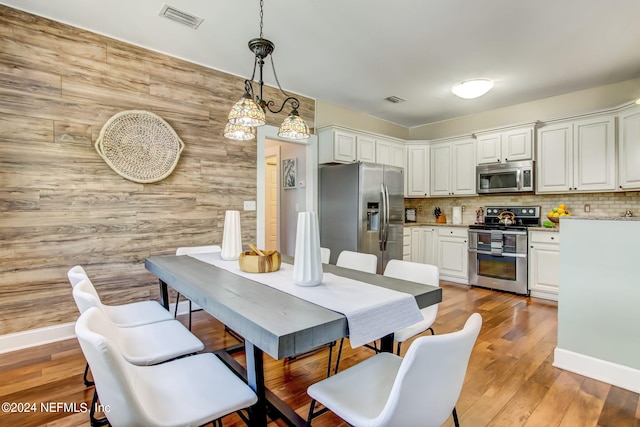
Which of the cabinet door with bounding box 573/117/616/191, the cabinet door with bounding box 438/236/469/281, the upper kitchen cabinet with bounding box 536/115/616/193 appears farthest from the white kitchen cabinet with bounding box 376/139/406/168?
the cabinet door with bounding box 573/117/616/191

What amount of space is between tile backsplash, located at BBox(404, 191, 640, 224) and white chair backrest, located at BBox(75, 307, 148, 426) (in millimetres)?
4877

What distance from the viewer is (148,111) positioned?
3.18 m

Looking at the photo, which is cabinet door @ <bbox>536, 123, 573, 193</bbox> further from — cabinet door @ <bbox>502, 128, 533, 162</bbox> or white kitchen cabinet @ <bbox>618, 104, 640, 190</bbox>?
white kitchen cabinet @ <bbox>618, 104, 640, 190</bbox>

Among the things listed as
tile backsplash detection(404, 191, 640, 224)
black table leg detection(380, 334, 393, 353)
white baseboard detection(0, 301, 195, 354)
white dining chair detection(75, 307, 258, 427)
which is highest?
tile backsplash detection(404, 191, 640, 224)

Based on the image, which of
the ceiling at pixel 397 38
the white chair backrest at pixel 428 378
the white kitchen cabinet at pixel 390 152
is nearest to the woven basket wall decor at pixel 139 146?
the ceiling at pixel 397 38

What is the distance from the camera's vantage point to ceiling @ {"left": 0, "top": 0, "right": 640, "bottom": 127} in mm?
2492

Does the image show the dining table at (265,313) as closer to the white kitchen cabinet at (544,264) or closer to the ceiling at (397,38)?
the ceiling at (397,38)

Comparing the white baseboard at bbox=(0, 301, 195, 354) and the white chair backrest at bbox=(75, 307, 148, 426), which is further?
the white baseboard at bbox=(0, 301, 195, 354)

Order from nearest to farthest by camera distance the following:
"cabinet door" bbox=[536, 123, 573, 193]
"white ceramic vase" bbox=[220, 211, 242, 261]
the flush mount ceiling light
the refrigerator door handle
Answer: "white ceramic vase" bbox=[220, 211, 242, 261], the flush mount ceiling light, "cabinet door" bbox=[536, 123, 573, 193], the refrigerator door handle

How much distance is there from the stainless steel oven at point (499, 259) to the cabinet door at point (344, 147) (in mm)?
2100

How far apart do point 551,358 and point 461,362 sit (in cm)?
203

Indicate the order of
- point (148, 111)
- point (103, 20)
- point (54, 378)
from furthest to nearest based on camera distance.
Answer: point (148, 111) → point (103, 20) → point (54, 378)

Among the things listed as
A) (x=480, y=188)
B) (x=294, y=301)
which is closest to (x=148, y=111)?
(x=294, y=301)

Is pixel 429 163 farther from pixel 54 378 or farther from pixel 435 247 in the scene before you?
pixel 54 378
